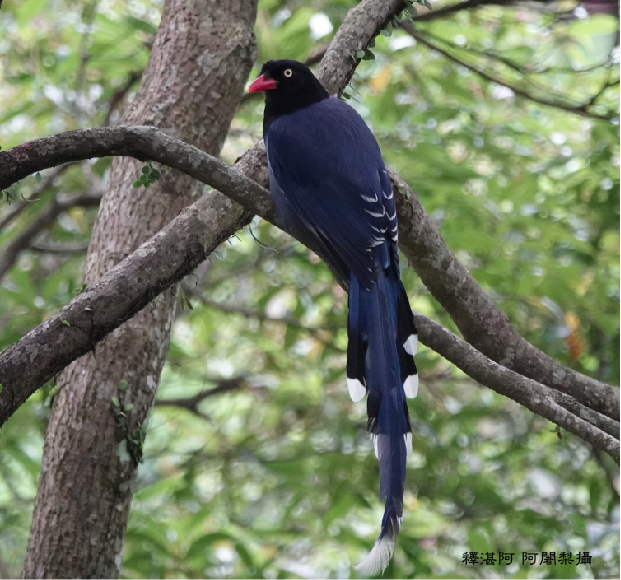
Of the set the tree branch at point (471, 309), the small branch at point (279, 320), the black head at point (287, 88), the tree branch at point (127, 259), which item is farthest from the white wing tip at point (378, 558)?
the small branch at point (279, 320)

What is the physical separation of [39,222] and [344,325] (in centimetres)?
165

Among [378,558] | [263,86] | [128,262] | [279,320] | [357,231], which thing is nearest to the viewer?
[128,262]

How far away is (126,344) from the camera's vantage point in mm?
2541

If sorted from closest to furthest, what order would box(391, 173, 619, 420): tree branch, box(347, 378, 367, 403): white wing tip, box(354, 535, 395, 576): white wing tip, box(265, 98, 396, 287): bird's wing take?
box(354, 535, 395, 576): white wing tip < box(347, 378, 367, 403): white wing tip < box(265, 98, 396, 287): bird's wing < box(391, 173, 619, 420): tree branch

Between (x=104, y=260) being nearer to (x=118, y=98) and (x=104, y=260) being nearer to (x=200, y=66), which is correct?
(x=200, y=66)

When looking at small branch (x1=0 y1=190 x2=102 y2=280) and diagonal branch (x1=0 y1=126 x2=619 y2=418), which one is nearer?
diagonal branch (x1=0 y1=126 x2=619 y2=418)

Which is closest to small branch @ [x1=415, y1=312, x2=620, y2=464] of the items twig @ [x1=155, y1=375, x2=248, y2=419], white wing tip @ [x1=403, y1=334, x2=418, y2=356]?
white wing tip @ [x1=403, y1=334, x2=418, y2=356]

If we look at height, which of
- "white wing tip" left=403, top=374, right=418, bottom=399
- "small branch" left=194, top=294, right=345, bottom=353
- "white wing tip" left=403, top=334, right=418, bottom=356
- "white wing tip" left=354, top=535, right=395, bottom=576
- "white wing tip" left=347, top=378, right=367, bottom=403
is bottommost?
"white wing tip" left=354, top=535, right=395, bottom=576

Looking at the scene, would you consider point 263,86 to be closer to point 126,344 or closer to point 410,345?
point 126,344

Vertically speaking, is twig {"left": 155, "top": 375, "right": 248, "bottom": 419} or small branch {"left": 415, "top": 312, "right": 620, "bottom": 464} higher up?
twig {"left": 155, "top": 375, "right": 248, "bottom": 419}

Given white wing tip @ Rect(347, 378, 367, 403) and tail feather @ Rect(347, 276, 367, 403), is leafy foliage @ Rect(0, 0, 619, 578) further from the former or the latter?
white wing tip @ Rect(347, 378, 367, 403)

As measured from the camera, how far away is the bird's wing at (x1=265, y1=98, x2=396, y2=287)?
2.35m

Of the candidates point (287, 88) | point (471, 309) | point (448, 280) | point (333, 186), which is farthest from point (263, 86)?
point (471, 309)

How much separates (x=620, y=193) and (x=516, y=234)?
1.74ft
